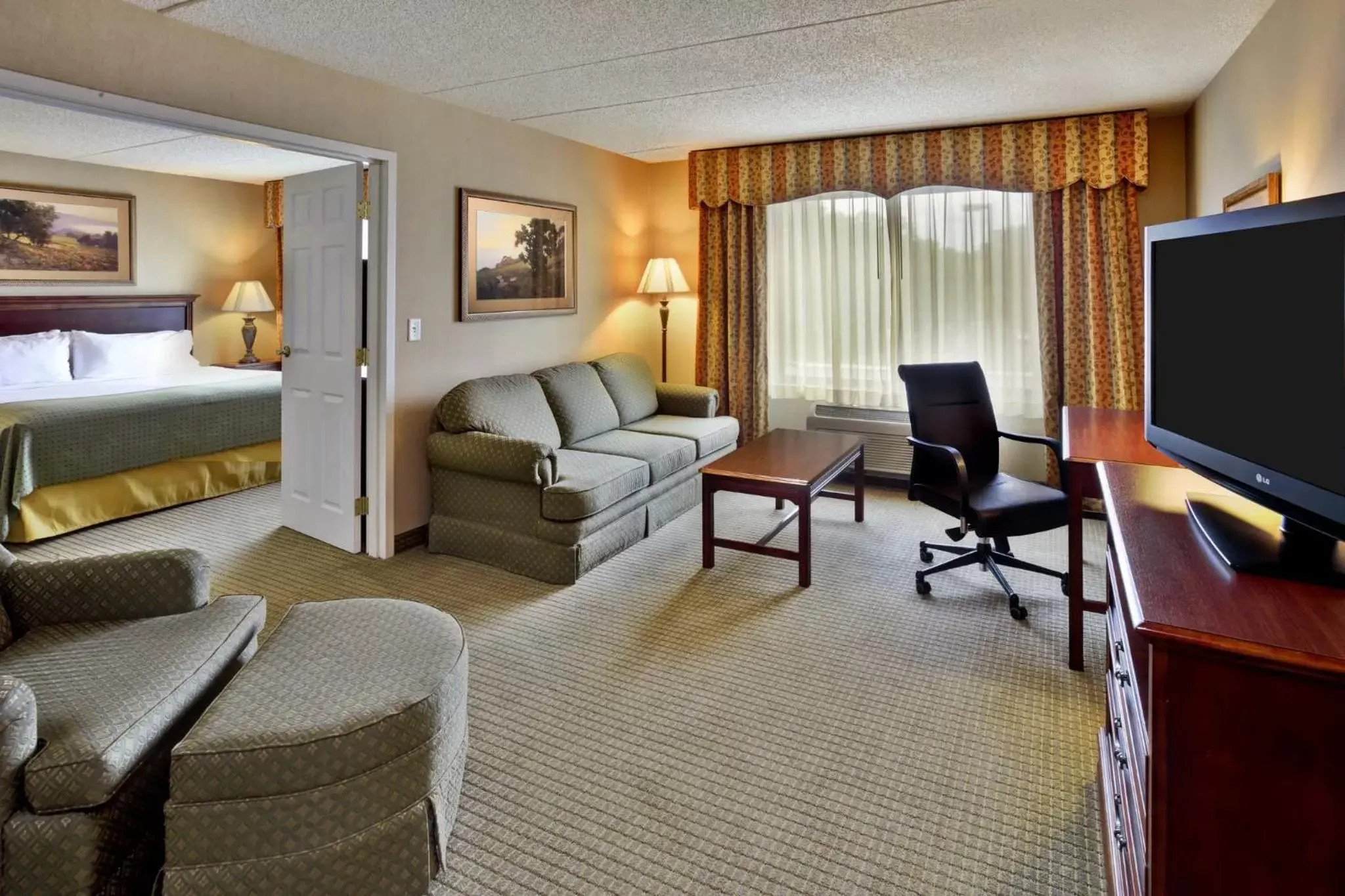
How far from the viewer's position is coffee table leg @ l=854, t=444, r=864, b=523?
4488 millimetres

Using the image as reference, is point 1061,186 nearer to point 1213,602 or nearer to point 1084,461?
point 1084,461

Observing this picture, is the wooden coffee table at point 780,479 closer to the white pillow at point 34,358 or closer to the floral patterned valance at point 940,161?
the floral patterned valance at point 940,161

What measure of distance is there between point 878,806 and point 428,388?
10.1ft

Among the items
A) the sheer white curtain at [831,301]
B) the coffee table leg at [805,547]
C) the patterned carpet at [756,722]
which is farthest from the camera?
the sheer white curtain at [831,301]

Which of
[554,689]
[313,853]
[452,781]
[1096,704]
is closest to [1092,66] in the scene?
[1096,704]

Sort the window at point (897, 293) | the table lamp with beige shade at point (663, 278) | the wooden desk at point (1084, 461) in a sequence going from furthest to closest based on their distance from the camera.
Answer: the table lamp with beige shade at point (663, 278)
the window at point (897, 293)
the wooden desk at point (1084, 461)

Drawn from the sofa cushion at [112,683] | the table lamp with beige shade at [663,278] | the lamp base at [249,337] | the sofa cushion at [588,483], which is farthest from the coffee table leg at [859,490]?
the lamp base at [249,337]

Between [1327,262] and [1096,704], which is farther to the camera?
[1096,704]

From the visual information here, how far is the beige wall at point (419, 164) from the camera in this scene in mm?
2639

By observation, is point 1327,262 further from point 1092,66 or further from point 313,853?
point 1092,66

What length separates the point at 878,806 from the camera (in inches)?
79.4

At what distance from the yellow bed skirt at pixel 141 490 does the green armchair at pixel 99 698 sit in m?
2.66

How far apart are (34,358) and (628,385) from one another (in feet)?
14.1

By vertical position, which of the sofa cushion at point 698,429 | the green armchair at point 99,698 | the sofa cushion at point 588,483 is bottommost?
the green armchair at point 99,698
